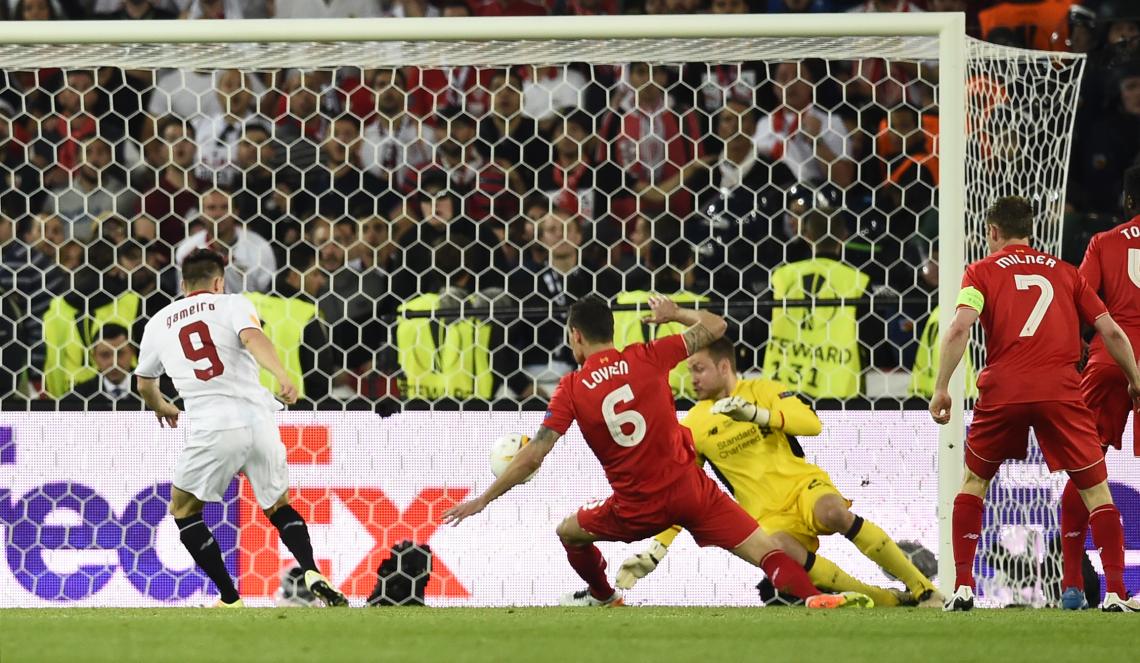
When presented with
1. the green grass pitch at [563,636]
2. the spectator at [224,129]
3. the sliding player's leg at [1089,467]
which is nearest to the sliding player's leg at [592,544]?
the green grass pitch at [563,636]

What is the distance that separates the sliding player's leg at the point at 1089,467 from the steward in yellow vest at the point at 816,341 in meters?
1.39

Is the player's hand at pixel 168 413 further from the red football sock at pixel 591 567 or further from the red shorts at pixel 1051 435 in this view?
the red shorts at pixel 1051 435

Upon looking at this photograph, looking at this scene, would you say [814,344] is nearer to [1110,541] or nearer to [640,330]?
[640,330]

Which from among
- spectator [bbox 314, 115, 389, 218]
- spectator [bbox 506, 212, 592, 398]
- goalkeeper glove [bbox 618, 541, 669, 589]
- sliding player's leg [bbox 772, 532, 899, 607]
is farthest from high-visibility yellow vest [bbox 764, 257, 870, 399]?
spectator [bbox 314, 115, 389, 218]

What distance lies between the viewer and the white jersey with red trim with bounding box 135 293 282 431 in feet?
21.1

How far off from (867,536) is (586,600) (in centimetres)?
117

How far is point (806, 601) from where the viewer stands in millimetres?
6066

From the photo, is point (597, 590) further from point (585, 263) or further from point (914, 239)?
point (914, 239)

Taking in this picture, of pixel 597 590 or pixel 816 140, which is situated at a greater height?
pixel 816 140

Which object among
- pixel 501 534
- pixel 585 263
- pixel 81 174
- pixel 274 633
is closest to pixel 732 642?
pixel 274 633

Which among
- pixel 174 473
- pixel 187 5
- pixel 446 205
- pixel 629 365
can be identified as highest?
pixel 187 5

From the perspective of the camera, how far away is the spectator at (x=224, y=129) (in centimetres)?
820

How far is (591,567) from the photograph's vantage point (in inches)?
250

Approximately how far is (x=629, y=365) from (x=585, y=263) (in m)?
2.08
